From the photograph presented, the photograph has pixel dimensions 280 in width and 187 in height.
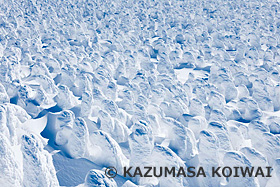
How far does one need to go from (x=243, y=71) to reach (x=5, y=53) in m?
2.55

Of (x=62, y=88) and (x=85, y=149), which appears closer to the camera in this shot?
(x=85, y=149)

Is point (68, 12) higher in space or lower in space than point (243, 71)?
higher

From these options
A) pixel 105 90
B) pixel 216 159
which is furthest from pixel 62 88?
pixel 216 159

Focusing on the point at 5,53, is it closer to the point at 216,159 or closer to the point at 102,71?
the point at 102,71

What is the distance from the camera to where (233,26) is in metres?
5.32

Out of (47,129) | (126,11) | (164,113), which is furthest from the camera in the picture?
(126,11)

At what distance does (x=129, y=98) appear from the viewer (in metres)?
2.59

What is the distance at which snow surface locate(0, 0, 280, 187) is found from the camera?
184 cm

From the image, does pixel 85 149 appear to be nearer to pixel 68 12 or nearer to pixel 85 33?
pixel 85 33

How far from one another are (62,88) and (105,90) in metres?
0.41

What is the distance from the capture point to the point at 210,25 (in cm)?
545

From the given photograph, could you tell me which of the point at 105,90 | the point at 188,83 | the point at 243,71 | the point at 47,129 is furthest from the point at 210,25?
the point at 47,129

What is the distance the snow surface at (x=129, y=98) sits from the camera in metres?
1.84

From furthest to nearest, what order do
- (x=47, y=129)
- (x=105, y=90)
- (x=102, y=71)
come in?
(x=102, y=71) < (x=105, y=90) < (x=47, y=129)
